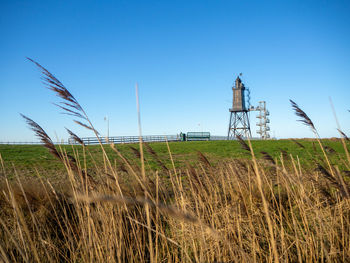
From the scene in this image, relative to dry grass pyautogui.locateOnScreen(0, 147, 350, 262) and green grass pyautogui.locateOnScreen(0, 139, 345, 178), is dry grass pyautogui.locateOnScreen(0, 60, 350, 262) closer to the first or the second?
dry grass pyautogui.locateOnScreen(0, 147, 350, 262)

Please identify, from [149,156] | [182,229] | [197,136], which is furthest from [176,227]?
[197,136]

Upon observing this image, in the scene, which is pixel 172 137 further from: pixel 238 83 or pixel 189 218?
pixel 189 218

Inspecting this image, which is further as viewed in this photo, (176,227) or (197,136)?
(197,136)

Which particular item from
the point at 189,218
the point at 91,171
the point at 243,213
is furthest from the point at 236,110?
the point at 189,218

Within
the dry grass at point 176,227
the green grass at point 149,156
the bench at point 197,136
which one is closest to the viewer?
the dry grass at point 176,227

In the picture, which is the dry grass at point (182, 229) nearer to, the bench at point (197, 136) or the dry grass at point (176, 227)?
the dry grass at point (176, 227)

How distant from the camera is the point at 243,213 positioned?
→ 2787 millimetres

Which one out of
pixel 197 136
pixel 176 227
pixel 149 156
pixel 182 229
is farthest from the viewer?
pixel 197 136

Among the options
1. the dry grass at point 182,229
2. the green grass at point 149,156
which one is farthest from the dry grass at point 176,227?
the green grass at point 149,156

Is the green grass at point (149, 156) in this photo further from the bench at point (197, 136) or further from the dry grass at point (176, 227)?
the bench at point (197, 136)

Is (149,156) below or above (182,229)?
below

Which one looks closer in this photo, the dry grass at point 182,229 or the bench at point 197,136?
the dry grass at point 182,229

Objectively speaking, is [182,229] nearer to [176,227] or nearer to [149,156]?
[176,227]

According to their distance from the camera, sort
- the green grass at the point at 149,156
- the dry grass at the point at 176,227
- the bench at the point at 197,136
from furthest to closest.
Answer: the bench at the point at 197,136 → the green grass at the point at 149,156 → the dry grass at the point at 176,227
